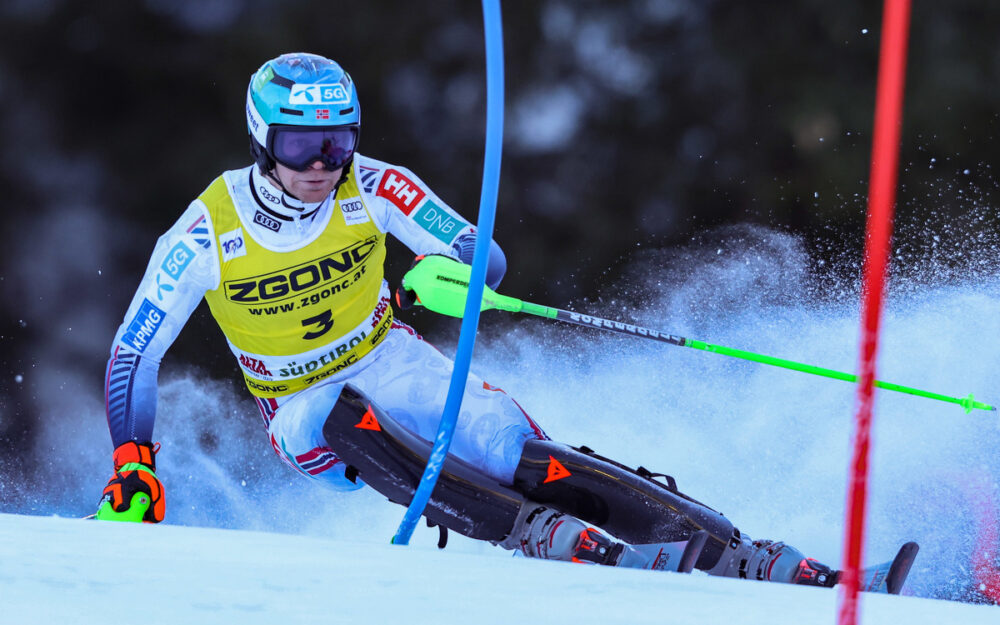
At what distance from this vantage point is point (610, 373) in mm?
5129

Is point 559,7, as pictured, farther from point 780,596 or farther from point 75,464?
point 780,596

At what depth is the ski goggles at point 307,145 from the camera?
267 cm

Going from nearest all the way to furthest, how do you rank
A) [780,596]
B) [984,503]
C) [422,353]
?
1. [780,596]
2. [422,353]
3. [984,503]

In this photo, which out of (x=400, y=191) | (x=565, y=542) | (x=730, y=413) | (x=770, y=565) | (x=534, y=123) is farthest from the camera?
(x=534, y=123)

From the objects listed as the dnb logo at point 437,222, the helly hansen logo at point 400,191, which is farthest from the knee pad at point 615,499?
the helly hansen logo at point 400,191

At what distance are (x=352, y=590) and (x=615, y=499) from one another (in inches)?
60.5

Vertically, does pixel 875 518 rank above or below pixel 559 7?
below

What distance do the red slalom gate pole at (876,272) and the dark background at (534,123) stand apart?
4.56m

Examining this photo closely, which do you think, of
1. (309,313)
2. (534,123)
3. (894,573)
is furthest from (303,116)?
(534,123)

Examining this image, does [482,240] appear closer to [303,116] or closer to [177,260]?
[303,116]

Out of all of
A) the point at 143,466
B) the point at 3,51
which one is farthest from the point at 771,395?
the point at 3,51

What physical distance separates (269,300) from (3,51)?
339 cm

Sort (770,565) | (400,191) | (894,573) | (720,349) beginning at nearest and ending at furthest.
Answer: (894,573)
(770,565)
(720,349)
(400,191)

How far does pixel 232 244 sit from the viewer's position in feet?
9.05
